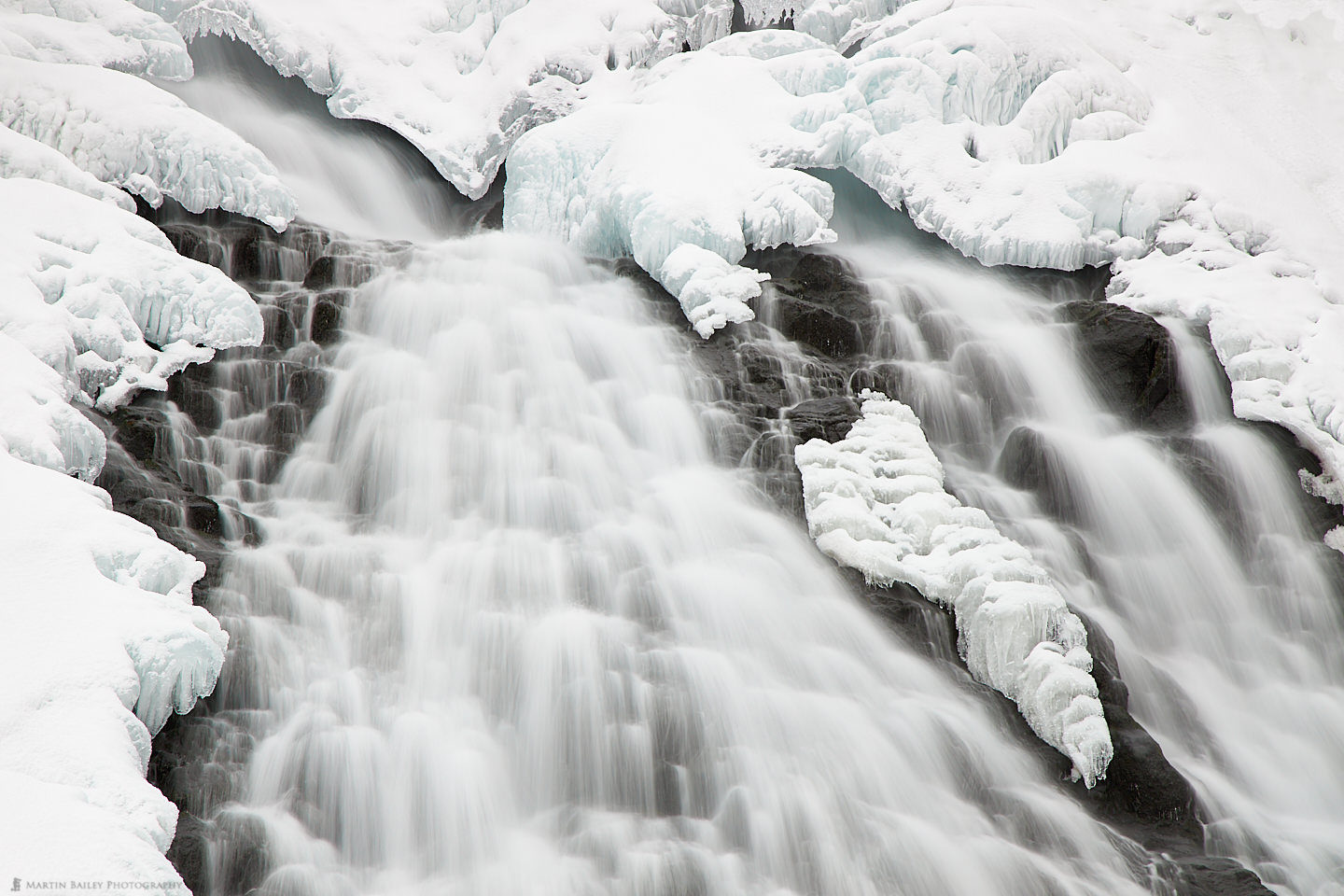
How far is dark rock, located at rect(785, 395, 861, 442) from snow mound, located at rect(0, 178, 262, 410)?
12.5 feet

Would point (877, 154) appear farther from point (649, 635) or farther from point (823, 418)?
point (649, 635)

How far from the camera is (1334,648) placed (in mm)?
5219

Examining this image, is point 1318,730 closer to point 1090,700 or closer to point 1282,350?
point 1090,700

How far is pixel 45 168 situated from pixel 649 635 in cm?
546

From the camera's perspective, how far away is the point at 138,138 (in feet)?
22.6

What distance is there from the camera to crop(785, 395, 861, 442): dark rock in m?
5.78

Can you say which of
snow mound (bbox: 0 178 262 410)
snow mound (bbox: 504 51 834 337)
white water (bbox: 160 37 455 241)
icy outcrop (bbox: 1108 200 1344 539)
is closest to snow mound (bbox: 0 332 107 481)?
snow mound (bbox: 0 178 262 410)

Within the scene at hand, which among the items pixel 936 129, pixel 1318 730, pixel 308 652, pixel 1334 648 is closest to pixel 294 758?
pixel 308 652

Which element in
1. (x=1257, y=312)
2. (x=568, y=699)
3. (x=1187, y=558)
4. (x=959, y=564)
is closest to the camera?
(x=568, y=699)

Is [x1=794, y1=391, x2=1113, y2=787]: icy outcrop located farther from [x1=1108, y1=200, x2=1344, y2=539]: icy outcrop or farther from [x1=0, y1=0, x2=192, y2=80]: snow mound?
[x1=0, y1=0, x2=192, y2=80]: snow mound

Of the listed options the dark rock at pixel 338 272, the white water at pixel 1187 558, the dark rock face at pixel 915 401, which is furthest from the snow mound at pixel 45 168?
the white water at pixel 1187 558

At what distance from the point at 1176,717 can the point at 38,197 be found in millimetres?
7637

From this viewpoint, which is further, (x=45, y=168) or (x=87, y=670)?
(x=45, y=168)

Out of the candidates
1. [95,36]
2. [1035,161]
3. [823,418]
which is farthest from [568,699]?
[95,36]
